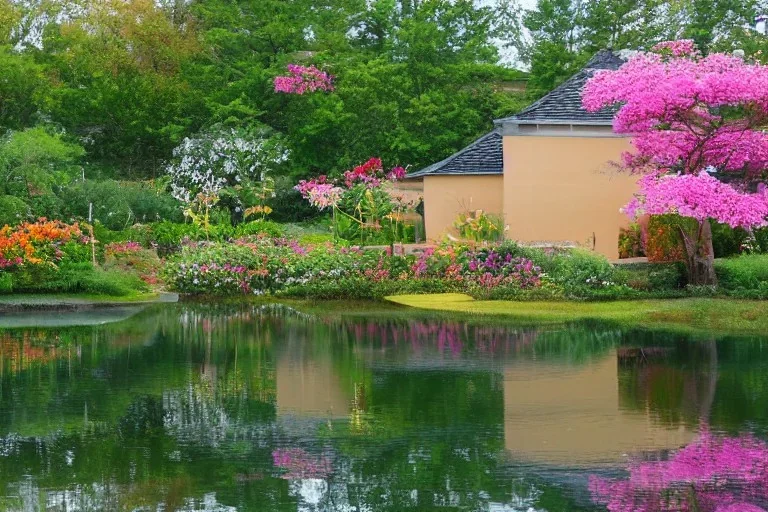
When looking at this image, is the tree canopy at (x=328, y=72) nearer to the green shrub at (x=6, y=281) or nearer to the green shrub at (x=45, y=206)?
the green shrub at (x=45, y=206)

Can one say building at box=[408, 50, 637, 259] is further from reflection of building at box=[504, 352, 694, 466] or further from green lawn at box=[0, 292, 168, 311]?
reflection of building at box=[504, 352, 694, 466]

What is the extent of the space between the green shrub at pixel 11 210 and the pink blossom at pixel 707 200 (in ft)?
43.6

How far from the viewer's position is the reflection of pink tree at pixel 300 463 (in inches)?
361

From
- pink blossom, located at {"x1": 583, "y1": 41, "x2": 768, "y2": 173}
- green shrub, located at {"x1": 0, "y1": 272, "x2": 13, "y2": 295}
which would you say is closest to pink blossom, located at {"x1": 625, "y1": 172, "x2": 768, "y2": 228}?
pink blossom, located at {"x1": 583, "y1": 41, "x2": 768, "y2": 173}

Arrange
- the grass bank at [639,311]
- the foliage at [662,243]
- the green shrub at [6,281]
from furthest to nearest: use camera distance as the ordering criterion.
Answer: the foliage at [662,243]
the green shrub at [6,281]
the grass bank at [639,311]

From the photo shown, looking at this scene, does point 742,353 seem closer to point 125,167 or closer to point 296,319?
point 296,319

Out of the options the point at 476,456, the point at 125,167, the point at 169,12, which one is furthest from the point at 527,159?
the point at 169,12

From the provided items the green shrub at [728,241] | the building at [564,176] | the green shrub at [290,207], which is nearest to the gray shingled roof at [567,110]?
the building at [564,176]

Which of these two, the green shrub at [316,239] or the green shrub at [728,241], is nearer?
the green shrub at [728,241]

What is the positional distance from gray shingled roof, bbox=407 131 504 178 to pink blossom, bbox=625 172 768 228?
24.5 feet

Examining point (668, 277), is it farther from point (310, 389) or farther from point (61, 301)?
point (61, 301)

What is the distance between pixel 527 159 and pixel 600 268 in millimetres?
4226

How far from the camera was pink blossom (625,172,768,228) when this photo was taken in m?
20.1

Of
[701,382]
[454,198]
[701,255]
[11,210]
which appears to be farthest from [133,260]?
[701,382]
